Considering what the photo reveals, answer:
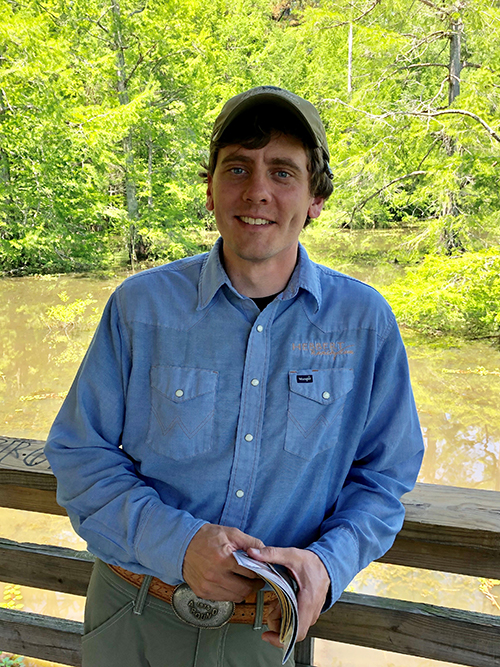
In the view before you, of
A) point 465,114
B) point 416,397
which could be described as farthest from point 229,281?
point 465,114

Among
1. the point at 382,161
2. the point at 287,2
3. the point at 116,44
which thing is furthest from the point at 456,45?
the point at 287,2

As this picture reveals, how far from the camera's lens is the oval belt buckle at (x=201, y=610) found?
3.25ft

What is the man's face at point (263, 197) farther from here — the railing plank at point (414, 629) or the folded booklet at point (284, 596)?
the railing plank at point (414, 629)

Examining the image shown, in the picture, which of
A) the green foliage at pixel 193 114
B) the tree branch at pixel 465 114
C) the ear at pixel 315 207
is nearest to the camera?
→ the ear at pixel 315 207

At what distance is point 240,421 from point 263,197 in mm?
420

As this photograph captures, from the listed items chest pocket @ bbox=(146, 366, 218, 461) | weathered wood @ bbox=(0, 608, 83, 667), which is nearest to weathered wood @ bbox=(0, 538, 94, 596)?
weathered wood @ bbox=(0, 608, 83, 667)

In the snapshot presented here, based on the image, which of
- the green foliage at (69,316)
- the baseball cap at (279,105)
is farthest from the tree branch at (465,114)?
the baseball cap at (279,105)

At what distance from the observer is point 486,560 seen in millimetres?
1113

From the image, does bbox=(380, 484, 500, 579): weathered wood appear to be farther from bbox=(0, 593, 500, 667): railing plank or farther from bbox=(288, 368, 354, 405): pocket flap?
bbox=(288, 368, 354, 405): pocket flap

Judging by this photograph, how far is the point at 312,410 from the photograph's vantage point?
105cm

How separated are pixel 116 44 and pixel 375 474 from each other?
14602 mm

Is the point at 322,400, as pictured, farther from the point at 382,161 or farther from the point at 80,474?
the point at 382,161

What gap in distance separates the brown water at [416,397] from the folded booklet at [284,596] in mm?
1946

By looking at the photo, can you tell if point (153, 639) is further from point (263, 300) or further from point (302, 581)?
point (263, 300)
